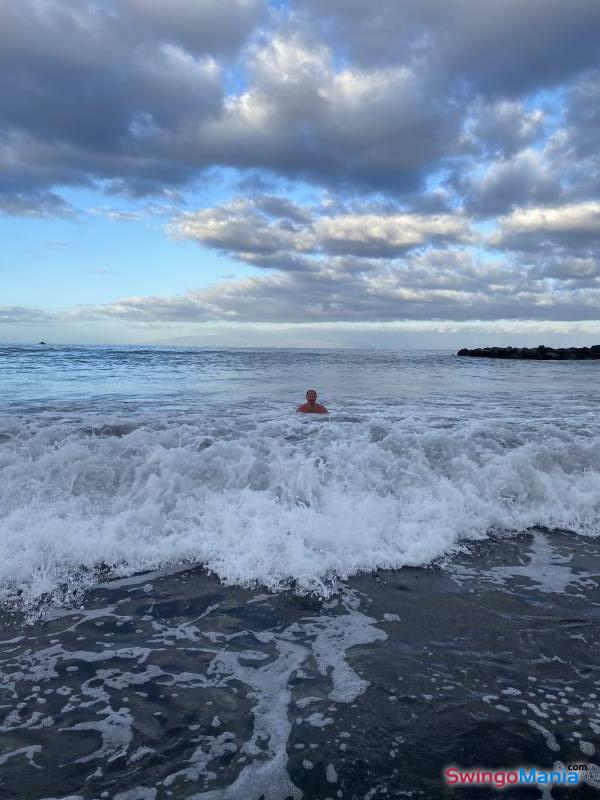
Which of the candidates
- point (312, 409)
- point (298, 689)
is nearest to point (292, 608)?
point (298, 689)

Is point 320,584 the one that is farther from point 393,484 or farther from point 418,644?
point 393,484

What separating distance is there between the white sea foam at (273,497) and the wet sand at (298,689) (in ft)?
2.21

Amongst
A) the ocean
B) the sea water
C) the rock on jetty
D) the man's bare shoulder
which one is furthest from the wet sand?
the rock on jetty

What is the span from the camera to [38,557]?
5484 mm

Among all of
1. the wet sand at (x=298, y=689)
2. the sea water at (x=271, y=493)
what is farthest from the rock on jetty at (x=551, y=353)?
the wet sand at (x=298, y=689)

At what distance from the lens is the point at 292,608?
4.76 metres

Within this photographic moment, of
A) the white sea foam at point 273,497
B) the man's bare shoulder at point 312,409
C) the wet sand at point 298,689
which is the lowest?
the wet sand at point 298,689

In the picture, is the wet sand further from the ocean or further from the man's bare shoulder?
the man's bare shoulder

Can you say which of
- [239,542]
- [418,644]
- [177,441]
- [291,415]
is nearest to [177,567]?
[239,542]

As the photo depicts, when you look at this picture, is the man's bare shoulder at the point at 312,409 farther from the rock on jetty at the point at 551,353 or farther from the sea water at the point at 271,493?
the rock on jetty at the point at 551,353

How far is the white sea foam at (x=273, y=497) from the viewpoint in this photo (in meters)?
5.68

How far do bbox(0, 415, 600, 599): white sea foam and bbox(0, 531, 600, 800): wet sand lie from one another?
0.67 metres

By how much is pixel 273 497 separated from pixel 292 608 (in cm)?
248

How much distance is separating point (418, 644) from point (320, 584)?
4.50ft
